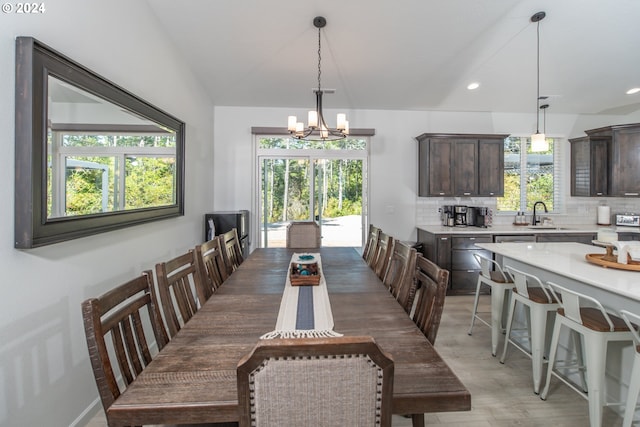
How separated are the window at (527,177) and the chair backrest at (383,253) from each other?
11.3 ft

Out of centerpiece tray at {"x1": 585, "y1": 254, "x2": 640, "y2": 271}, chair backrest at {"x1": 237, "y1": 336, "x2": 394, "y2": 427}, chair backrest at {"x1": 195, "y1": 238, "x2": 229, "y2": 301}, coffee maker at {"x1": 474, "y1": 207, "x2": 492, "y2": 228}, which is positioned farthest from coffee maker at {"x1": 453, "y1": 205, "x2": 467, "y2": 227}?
chair backrest at {"x1": 237, "y1": 336, "x2": 394, "y2": 427}

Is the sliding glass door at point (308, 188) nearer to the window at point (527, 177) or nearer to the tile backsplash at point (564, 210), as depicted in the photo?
the tile backsplash at point (564, 210)

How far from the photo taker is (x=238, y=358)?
1107 mm

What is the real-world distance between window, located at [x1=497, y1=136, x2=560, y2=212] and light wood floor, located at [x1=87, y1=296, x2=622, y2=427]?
3029 millimetres

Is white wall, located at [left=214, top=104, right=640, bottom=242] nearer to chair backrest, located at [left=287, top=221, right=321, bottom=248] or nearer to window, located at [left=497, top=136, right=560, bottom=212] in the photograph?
window, located at [left=497, top=136, right=560, bottom=212]

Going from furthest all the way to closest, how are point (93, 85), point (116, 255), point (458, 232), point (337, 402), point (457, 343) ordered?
point (458, 232) < point (457, 343) < point (116, 255) < point (93, 85) < point (337, 402)

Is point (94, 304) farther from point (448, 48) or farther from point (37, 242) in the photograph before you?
point (448, 48)

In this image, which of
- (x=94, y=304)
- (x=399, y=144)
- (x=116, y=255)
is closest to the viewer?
(x=94, y=304)

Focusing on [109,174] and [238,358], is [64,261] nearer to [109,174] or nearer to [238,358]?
[109,174]

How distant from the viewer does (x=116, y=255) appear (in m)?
2.17

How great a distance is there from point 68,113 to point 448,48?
345 centimetres

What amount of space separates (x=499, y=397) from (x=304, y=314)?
1652 mm

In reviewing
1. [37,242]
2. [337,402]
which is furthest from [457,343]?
[37,242]

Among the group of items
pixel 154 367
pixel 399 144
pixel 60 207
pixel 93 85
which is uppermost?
pixel 399 144
